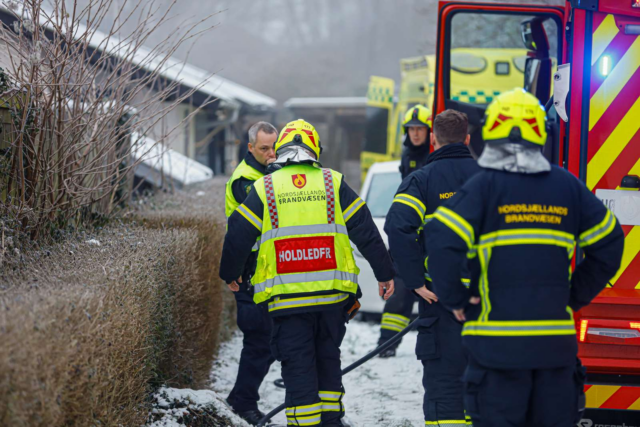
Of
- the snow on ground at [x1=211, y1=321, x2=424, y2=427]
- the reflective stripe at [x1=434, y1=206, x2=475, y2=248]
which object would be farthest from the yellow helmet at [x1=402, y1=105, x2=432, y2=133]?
the reflective stripe at [x1=434, y1=206, x2=475, y2=248]

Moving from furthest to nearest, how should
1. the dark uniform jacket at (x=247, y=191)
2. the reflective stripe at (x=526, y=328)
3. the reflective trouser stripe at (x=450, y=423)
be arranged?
1. the dark uniform jacket at (x=247, y=191)
2. the reflective trouser stripe at (x=450, y=423)
3. the reflective stripe at (x=526, y=328)

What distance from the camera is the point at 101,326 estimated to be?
108 inches

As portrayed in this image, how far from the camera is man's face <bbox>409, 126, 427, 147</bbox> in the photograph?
617 centimetres

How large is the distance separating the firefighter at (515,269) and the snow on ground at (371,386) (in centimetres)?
187

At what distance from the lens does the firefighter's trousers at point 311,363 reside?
12.4 feet

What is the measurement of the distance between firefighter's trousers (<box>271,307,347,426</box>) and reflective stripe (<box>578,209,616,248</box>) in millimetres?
1497

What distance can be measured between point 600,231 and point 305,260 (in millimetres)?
1556

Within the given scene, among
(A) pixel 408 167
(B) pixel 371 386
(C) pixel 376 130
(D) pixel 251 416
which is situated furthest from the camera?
(C) pixel 376 130

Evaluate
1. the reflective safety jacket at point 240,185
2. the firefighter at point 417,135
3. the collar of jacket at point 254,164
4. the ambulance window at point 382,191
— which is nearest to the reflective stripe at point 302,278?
the reflective safety jacket at point 240,185

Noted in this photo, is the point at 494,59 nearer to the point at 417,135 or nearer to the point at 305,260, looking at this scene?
the point at 417,135

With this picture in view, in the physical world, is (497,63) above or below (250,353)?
above

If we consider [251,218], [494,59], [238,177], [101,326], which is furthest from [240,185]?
[494,59]

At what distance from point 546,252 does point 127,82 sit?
326 centimetres

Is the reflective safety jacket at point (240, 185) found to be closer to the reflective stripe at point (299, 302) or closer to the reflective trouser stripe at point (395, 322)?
the reflective stripe at point (299, 302)
